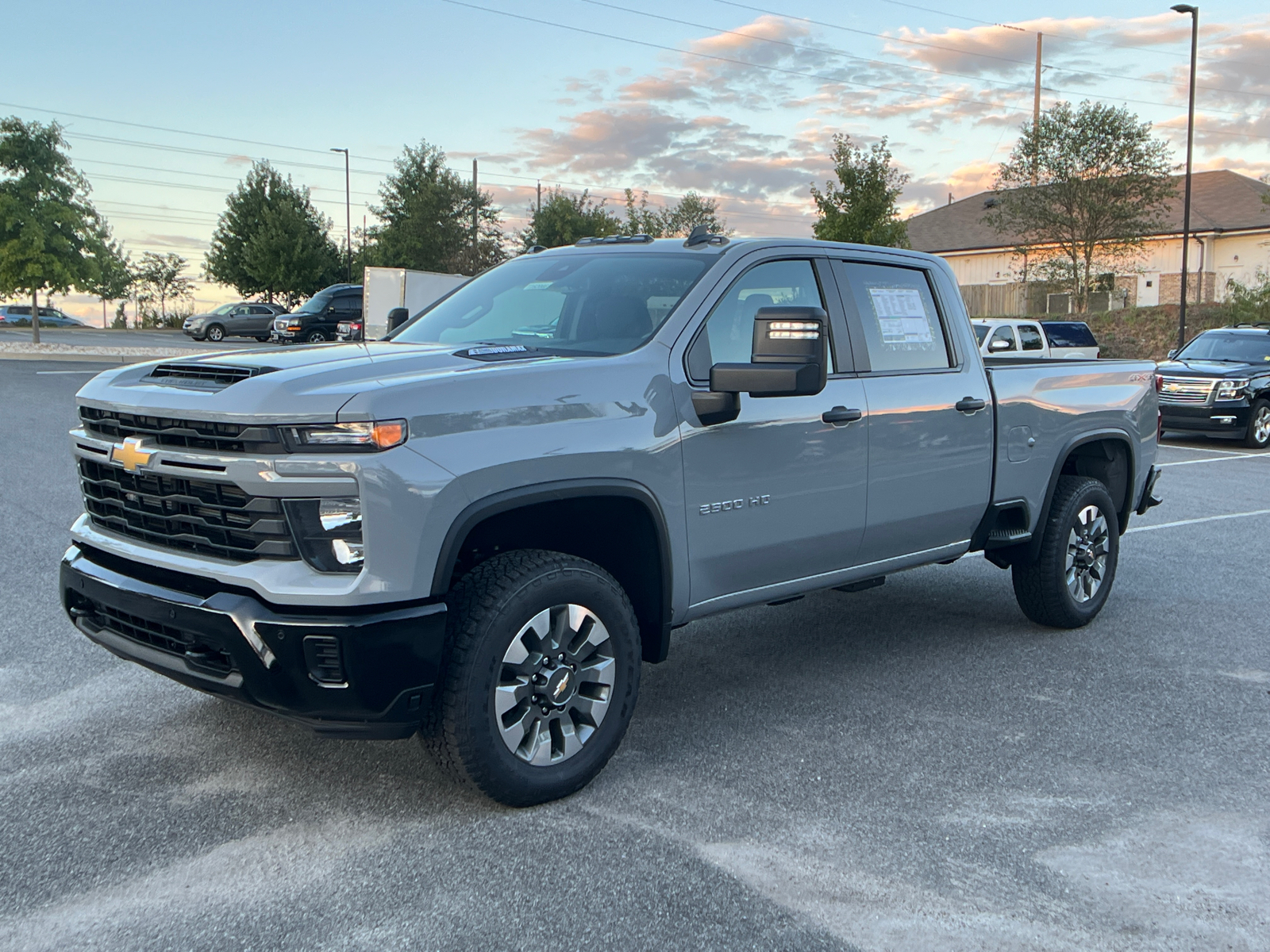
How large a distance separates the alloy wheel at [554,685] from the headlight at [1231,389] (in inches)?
612

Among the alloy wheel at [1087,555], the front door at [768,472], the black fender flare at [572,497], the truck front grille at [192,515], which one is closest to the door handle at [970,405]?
the front door at [768,472]

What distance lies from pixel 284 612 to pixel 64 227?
103 feet

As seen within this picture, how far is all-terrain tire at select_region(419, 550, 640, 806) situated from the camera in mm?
3582

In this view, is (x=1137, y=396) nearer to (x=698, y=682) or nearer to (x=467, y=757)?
(x=698, y=682)

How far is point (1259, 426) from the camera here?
16.9 meters

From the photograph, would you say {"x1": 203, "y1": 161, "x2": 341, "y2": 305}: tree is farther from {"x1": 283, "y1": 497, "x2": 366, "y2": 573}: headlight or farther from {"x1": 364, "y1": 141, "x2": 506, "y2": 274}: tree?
{"x1": 283, "y1": 497, "x2": 366, "y2": 573}: headlight

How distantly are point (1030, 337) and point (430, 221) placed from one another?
3578 cm

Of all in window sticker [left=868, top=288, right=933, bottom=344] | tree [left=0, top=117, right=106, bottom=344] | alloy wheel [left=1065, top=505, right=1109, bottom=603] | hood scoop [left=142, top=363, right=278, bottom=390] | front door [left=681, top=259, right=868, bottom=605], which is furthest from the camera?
tree [left=0, top=117, right=106, bottom=344]

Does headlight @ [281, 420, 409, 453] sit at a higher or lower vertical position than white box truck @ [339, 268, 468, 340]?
lower

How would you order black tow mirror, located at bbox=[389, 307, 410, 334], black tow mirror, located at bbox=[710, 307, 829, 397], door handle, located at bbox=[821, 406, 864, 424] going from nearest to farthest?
black tow mirror, located at bbox=[710, 307, 829, 397] < door handle, located at bbox=[821, 406, 864, 424] < black tow mirror, located at bbox=[389, 307, 410, 334]

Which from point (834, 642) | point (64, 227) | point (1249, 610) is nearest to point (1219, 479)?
point (1249, 610)

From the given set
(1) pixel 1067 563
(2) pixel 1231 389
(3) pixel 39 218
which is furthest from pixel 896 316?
(3) pixel 39 218

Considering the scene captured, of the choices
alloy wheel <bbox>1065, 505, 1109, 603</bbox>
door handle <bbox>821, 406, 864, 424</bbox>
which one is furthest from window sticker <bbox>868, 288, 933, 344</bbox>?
alloy wheel <bbox>1065, 505, 1109, 603</bbox>

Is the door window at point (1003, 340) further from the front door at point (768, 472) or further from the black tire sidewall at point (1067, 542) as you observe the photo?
the front door at point (768, 472)
